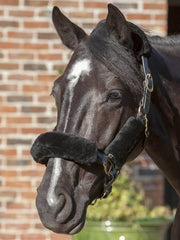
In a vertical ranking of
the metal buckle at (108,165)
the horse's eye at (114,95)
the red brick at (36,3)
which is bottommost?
the red brick at (36,3)

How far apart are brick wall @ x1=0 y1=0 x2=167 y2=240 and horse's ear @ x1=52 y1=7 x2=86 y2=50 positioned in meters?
2.21

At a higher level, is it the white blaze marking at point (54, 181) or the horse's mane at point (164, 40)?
the horse's mane at point (164, 40)

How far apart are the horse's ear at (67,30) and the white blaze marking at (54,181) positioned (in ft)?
2.23

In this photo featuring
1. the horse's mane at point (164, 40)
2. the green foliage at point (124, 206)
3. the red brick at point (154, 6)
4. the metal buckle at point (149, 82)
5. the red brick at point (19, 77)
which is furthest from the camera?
the red brick at point (154, 6)

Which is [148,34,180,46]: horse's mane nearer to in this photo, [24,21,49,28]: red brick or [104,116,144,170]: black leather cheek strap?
[104,116,144,170]: black leather cheek strap

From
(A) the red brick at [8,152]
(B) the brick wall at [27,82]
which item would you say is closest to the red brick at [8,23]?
(B) the brick wall at [27,82]

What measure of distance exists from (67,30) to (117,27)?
0.34 metres

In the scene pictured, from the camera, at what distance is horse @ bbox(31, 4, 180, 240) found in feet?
9.62

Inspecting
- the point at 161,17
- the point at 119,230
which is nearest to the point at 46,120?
the point at 119,230

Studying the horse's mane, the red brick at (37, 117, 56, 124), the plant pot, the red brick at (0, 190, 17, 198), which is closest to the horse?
the horse's mane

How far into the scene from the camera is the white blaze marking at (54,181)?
113 inches

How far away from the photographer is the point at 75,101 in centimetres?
302

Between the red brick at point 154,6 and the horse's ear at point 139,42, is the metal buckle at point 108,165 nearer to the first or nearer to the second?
the horse's ear at point 139,42

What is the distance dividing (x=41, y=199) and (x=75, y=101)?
436 mm
